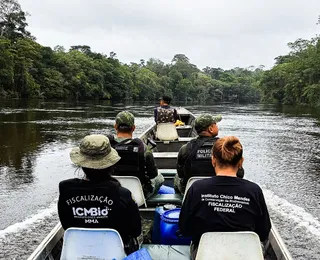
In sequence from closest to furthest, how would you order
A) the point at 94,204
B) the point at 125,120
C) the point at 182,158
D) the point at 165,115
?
the point at 94,204 → the point at 125,120 → the point at 182,158 → the point at 165,115

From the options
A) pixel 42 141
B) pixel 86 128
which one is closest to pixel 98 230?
pixel 42 141

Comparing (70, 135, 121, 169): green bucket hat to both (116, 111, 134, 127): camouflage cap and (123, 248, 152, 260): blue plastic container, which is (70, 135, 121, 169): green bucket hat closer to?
(123, 248, 152, 260): blue plastic container

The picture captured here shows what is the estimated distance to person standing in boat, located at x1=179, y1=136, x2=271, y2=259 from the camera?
250cm

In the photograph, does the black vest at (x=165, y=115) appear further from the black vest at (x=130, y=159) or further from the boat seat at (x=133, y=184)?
the boat seat at (x=133, y=184)

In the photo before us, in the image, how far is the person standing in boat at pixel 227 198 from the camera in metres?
2.50

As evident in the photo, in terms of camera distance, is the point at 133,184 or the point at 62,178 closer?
the point at 133,184

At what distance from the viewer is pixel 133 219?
2777 millimetres

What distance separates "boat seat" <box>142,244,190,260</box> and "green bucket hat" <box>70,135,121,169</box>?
110cm

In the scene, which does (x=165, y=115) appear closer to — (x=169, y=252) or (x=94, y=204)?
(x=169, y=252)

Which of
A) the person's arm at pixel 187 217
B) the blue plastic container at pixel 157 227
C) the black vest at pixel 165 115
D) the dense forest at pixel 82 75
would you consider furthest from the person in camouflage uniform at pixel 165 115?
the dense forest at pixel 82 75

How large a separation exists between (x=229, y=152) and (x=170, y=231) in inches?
53.2

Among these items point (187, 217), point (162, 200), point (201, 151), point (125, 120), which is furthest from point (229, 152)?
point (162, 200)

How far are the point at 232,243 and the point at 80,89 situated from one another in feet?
204

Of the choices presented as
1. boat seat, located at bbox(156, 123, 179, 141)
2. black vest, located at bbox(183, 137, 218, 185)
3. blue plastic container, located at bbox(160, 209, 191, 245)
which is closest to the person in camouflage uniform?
boat seat, located at bbox(156, 123, 179, 141)
